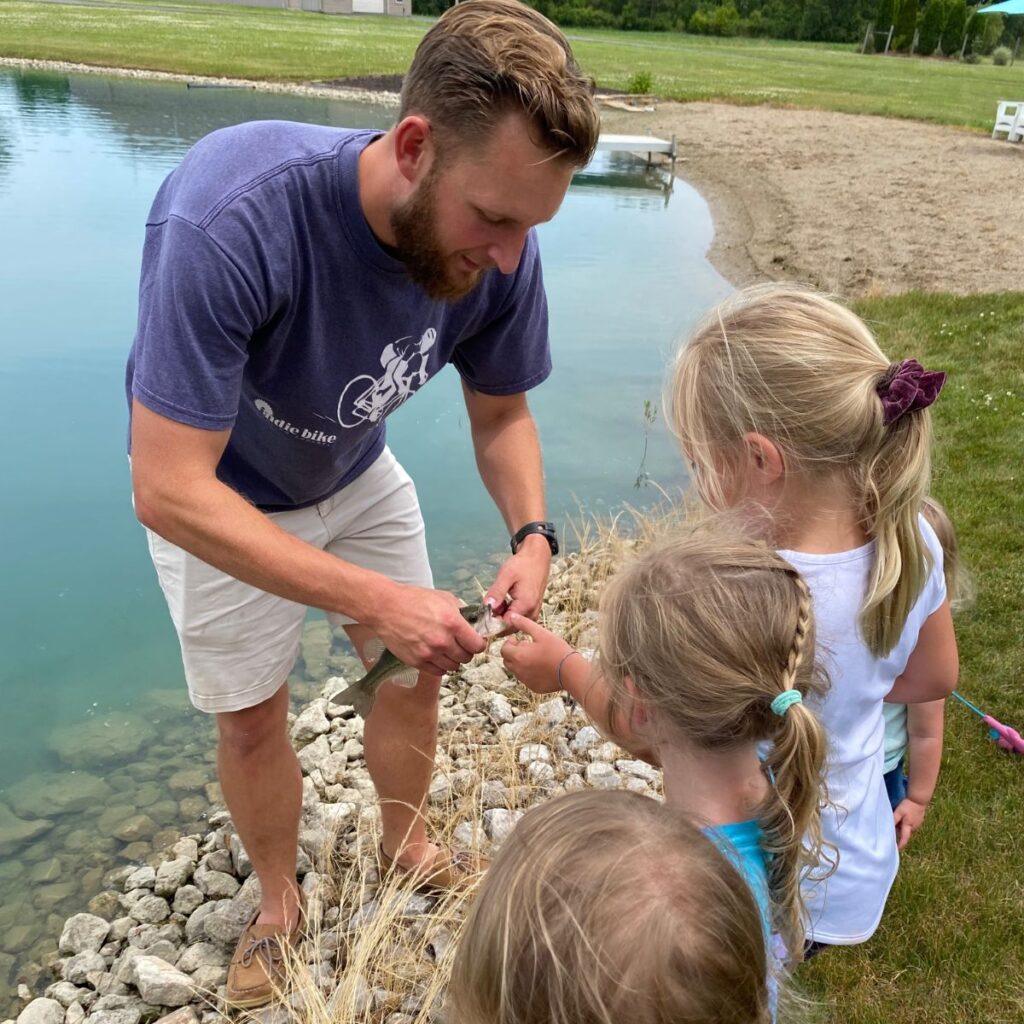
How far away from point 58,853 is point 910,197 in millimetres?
15783

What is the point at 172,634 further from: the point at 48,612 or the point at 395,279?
the point at 395,279

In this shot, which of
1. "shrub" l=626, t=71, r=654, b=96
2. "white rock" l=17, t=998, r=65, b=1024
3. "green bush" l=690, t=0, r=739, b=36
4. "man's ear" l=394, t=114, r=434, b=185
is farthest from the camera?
"green bush" l=690, t=0, r=739, b=36

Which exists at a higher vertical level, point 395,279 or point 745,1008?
point 395,279

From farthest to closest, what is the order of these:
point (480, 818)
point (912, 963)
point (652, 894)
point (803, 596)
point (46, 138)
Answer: point (46, 138) < point (480, 818) < point (912, 963) < point (803, 596) < point (652, 894)

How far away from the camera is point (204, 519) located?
2.18m

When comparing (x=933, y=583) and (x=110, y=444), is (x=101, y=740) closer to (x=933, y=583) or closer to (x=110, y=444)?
(x=110, y=444)

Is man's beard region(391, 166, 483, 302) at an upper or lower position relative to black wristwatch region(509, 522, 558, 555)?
Result: upper

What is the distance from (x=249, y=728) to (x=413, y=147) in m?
1.67

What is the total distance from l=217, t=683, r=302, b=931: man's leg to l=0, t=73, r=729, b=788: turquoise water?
1916 mm

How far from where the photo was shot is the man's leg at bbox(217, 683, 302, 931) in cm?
277

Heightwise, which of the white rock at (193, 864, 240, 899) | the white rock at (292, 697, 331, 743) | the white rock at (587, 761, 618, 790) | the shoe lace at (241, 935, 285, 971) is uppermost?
the shoe lace at (241, 935, 285, 971)

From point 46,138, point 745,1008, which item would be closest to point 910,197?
point 46,138

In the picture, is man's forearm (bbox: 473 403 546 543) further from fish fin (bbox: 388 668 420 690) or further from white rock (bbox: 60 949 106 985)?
white rock (bbox: 60 949 106 985)

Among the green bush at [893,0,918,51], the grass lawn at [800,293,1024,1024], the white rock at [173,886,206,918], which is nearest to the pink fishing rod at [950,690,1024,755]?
the grass lawn at [800,293,1024,1024]
